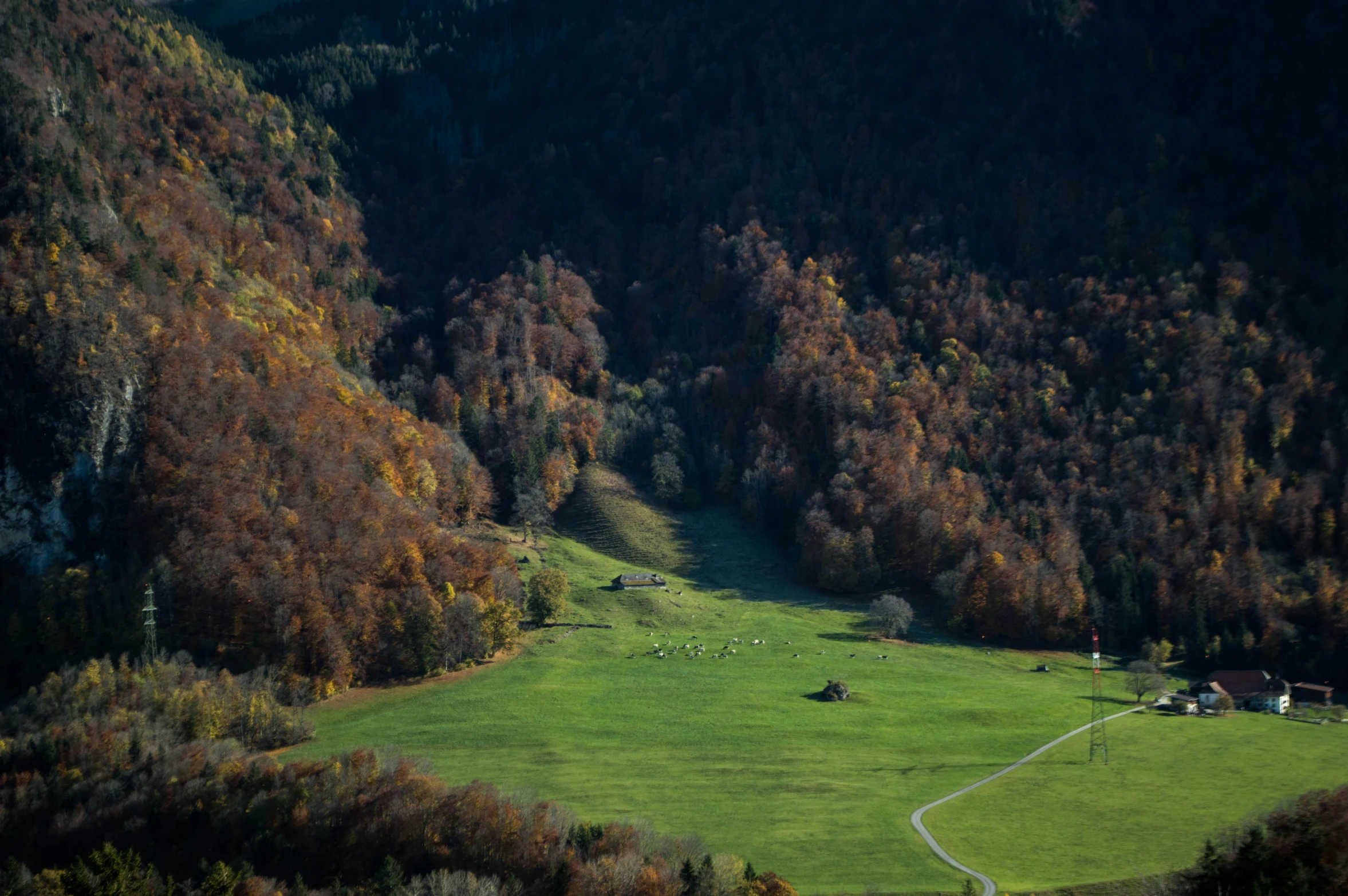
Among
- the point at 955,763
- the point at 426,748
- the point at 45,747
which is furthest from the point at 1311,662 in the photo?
the point at 45,747

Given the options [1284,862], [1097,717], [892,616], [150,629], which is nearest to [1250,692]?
[1097,717]

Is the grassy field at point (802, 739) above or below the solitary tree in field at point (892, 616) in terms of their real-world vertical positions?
below

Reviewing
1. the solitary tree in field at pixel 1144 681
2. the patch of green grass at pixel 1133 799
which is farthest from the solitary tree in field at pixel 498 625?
the solitary tree in field at pixel 1144 681

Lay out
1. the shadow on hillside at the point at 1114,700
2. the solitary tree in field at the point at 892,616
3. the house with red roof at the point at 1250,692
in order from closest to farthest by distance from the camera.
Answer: the shadow on hillside at the point at 1114,700 → the house with red roof at the point at 1250,692 → the solitary tree in field at the point at 892,616

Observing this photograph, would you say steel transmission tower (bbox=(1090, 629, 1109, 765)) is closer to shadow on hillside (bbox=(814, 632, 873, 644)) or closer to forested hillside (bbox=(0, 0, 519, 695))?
shadow on hillside (bbox=(814, 632, 873, 644))

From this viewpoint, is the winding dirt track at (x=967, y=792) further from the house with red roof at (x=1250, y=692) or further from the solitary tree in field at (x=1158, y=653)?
the solitary tree in field at (x=1158, y=653)

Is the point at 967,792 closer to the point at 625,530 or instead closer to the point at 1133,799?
the point at 1133,799

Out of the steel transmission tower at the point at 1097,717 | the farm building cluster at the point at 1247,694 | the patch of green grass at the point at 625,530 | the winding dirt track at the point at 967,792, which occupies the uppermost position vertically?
the patch of green grass at the point at 625,530
